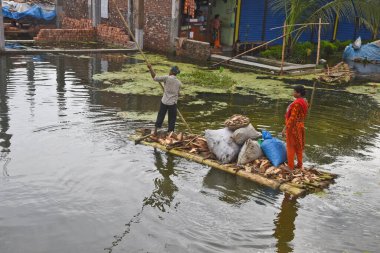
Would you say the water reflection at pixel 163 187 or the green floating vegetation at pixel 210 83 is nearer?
the water reflection at pixel 163 187

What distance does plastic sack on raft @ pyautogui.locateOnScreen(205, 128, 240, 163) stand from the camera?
746 centimetres

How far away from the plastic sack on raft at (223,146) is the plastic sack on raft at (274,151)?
0.50 m

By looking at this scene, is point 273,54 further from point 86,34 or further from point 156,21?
point 86,34

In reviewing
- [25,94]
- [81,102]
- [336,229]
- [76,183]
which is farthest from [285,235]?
[25,94]

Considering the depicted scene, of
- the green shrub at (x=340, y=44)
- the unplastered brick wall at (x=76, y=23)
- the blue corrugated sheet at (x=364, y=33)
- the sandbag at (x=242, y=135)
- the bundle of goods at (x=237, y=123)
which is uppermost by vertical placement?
the blue corrugated sheet at (x=364, y=33)

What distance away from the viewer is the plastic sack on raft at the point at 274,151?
281 inches

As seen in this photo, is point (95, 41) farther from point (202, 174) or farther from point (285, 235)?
point (285, 235)

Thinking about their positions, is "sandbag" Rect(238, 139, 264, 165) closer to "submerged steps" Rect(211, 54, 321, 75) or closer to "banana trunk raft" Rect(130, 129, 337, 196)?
"banana trunk raft" Rect(130, 129, 337, 196)

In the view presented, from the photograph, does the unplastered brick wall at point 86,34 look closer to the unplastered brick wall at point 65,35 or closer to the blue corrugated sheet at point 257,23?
the unplastered brick wall at point 65,35

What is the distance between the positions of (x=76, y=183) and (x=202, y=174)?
2031 millimetres

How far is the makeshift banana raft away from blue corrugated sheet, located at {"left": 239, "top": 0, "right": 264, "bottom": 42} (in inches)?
549

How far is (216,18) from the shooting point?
20.3m

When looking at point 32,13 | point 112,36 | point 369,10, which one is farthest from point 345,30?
point 32,13

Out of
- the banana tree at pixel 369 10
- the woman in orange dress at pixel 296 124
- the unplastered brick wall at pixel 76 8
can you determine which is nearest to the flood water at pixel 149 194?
the woman in orange dress at pixel 296 124
